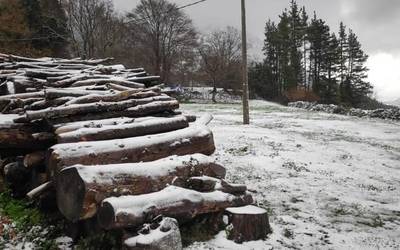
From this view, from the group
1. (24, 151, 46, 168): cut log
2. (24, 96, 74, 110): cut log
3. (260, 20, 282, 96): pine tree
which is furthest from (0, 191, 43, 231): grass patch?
(260, 20, 282, 96): pine tree

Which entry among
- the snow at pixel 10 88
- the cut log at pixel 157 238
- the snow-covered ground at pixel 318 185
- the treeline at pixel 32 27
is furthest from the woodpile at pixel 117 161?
the treeline at pixel 32 27

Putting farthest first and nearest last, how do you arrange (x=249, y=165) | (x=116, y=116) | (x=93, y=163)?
1. (x=249, y=165)
2. (x=116, y=116)
3. (x=93, y=163)

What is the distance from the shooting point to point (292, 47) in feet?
193

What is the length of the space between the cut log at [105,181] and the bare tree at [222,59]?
136 feet

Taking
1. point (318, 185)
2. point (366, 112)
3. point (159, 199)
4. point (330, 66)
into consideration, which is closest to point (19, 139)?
point (159, 199)

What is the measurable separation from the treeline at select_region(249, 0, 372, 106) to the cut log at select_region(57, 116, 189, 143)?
46989mm

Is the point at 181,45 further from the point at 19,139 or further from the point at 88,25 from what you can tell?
the point at 19,139

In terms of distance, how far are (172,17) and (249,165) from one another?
39.2 m

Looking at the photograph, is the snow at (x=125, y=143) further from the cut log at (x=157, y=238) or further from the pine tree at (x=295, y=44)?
the pine tree at (x=295, y=44)

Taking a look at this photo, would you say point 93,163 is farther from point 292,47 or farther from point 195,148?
point 292,47

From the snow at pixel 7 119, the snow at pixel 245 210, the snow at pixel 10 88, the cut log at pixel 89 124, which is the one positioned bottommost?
the snow at pixel 245 210

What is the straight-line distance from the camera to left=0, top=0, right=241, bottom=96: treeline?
110 feet

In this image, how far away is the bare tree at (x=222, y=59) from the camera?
50.2 meters

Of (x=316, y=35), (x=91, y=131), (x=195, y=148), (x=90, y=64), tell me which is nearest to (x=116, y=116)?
(x=91, y=131)
